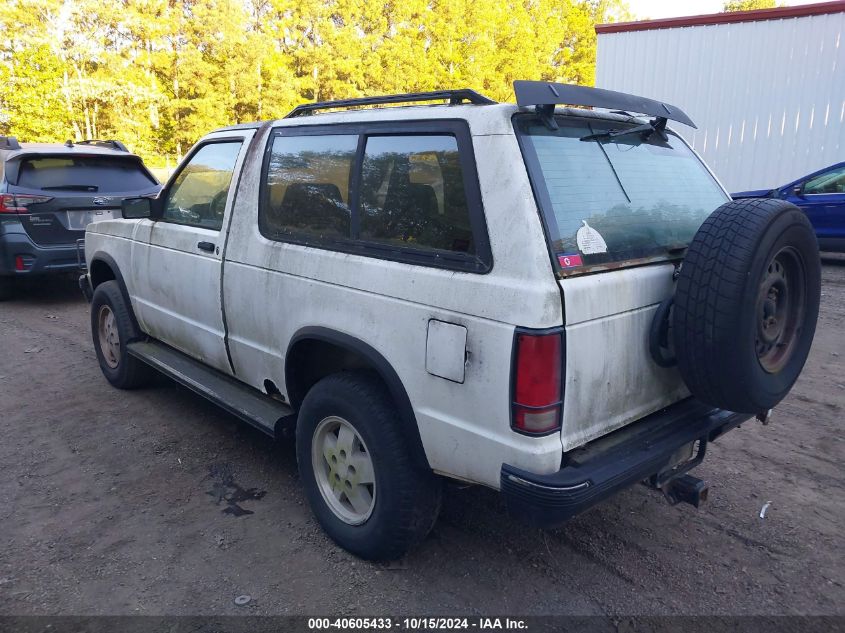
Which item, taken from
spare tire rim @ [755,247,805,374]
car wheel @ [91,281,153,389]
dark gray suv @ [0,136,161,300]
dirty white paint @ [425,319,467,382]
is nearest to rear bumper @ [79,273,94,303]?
car wheel @ [91,281,153,389]

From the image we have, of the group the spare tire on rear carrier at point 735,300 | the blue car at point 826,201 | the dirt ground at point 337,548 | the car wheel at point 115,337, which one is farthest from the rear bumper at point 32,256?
the blue car at point 826,201

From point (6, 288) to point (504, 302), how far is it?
8.02 meters

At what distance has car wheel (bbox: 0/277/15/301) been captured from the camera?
8.01 metres

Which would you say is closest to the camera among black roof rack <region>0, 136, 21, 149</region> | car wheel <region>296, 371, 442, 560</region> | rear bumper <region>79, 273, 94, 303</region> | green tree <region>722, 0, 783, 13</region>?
car wheel <region>296, 371, 442, 560</region>

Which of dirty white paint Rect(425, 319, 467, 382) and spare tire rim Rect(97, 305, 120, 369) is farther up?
dirty white paint Rect(425, 319, 467, 382)

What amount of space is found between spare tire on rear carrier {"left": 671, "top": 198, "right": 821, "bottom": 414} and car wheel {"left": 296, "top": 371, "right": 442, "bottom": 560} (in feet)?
3.81

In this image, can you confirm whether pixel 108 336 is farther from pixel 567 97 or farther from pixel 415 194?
pixel 567 97

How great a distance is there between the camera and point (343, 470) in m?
2.95

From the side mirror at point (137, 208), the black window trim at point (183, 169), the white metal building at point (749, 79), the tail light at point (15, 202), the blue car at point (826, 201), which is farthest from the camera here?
the white metal building at point (749, 79)

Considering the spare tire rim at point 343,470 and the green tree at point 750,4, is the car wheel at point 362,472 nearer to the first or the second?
the spare tire rim at point 343,470

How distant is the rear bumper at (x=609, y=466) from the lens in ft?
7.22

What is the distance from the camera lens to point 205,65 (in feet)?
92.7

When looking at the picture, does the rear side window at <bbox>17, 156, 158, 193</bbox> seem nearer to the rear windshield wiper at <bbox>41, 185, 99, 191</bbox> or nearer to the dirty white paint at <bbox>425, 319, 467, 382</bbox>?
the rear windshield wiper at <bbox>41, 185, 99, 191</bbox>

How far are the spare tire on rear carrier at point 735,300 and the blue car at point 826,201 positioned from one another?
8332 millimetres
